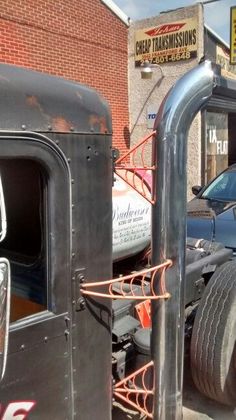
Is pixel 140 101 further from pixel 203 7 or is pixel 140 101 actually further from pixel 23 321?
pixel 23 321

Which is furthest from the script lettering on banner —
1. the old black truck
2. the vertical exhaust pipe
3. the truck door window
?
the truck door window

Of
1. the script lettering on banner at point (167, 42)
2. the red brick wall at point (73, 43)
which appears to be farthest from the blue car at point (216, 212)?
the script lettering on banner at point (167, 42)

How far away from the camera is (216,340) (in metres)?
2.81

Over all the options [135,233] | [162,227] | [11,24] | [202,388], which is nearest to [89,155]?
[162,227]

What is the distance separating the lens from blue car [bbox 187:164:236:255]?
15.2 ft

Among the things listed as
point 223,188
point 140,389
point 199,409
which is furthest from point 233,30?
point 140,389

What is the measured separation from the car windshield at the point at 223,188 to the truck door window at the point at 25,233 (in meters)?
4.04

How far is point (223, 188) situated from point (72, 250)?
4.46 metres

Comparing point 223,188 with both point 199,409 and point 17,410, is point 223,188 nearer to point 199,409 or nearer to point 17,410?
point 199,409

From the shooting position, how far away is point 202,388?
2.98 metres

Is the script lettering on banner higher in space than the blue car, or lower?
higher

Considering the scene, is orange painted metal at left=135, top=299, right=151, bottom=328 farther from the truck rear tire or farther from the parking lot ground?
the parking lot ground

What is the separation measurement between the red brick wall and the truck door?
8297mm

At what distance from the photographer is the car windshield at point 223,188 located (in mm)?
5781
